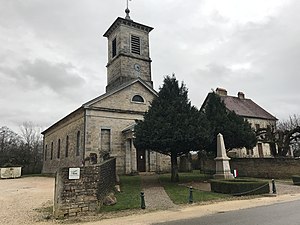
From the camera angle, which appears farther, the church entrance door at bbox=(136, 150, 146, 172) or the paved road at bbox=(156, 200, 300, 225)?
the church entrance door at bbox=(136, 150, 146, 172)

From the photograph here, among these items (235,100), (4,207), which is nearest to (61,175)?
(4,207)

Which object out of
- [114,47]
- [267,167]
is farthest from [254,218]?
[114,47]

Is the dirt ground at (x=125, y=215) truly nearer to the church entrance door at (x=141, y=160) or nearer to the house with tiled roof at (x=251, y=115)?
the church entrance door at (x=141, y=160)

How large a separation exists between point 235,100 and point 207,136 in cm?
2484

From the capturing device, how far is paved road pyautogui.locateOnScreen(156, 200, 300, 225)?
738 cm

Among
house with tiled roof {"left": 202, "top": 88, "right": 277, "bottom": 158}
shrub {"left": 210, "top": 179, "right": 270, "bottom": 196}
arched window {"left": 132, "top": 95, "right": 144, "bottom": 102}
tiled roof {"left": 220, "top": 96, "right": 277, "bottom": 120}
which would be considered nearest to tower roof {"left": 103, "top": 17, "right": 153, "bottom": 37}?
arched window {"left": 132, "top": 95, "right": 144, "bottom": 102}

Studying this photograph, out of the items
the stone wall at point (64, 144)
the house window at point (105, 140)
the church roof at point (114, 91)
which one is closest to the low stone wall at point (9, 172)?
the stone wall at point (64, 144)

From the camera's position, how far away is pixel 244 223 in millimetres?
7301

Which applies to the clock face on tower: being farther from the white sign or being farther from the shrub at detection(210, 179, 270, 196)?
the white sign

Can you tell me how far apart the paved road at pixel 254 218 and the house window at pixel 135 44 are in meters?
24.4

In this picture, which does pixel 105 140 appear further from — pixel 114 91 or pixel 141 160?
pixel 114 91

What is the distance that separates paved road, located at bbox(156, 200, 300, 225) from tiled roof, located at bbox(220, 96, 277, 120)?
28328mm

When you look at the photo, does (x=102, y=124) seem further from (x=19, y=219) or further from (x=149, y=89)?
(x=19, y=219)

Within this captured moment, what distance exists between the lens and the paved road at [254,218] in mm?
7376
